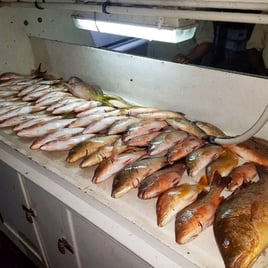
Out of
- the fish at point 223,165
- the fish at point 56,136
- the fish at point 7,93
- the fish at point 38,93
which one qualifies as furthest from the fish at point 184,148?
the fish at point 7,93

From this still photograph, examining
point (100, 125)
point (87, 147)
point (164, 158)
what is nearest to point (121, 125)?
point (100, 125)

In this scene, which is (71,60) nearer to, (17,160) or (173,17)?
(17,160)

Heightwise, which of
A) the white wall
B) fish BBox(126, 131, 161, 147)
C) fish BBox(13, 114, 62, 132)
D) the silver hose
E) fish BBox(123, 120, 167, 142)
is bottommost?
fish BBox(13, 114, 62, 132)

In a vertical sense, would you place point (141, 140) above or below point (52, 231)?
above

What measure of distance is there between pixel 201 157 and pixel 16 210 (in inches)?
42.8

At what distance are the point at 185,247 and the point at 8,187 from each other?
1.06m

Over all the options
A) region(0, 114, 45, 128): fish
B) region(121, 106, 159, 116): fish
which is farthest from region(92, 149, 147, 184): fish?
region(0, 114, 45, 128): fish

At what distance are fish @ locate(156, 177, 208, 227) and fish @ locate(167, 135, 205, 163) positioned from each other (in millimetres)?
147

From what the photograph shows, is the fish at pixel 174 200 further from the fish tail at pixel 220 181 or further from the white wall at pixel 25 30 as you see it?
the white wall at pixel 25 30

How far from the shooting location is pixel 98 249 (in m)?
1.07

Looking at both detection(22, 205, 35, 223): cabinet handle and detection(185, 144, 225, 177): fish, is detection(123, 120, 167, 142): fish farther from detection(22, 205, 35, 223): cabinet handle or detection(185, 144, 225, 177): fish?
detection(22, 205, 35, 223): cabinet handle

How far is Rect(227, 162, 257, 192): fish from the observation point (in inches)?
37.9

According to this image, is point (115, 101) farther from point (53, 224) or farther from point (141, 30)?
point (53, 224)

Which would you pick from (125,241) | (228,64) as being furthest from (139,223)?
(228,64)
